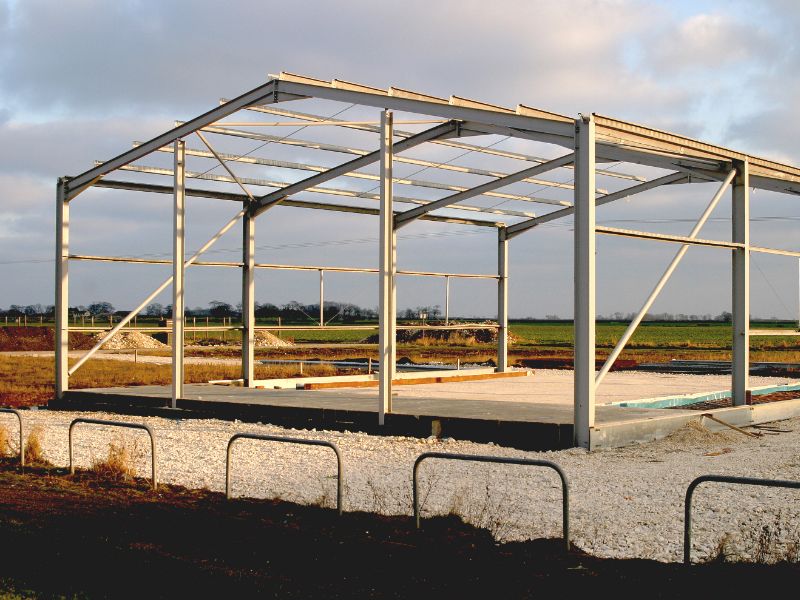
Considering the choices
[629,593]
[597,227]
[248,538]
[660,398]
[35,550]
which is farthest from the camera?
[660,398]

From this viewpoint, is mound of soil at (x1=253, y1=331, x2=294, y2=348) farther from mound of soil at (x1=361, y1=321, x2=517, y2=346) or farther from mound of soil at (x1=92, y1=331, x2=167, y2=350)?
mound of soil at (x1=361, y1=321, x2=517, y2=346)

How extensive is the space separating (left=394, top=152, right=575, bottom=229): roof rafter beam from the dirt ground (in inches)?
417

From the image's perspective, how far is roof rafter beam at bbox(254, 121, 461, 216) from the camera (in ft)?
53.4

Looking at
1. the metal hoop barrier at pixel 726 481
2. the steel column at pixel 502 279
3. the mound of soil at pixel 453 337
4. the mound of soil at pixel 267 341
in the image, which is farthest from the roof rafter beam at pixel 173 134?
the mound of soil at pixel 453 337

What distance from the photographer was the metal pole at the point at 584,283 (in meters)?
12.6

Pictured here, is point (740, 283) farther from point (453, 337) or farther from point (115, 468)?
point (453, 337)

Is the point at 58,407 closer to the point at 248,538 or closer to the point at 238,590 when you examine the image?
the point at 248,538

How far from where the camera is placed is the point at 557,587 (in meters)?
6.51

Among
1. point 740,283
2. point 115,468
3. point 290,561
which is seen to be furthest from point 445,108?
point 290,561

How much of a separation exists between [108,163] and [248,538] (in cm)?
1324

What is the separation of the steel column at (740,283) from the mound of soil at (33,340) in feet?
159

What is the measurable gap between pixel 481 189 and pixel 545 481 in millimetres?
10651

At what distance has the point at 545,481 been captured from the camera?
11086 millimetres

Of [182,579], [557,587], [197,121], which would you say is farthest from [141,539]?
[197,121]
